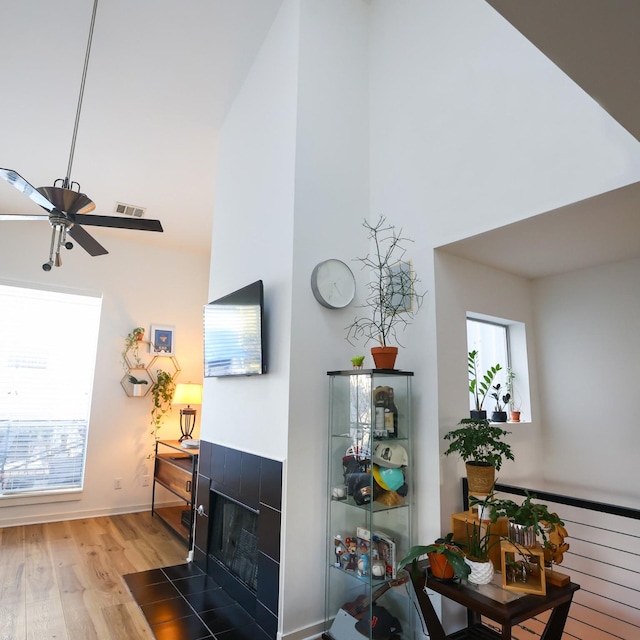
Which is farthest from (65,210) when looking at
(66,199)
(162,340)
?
(162,340)

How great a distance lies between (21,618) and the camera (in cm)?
267

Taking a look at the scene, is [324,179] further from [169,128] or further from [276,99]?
[169,128]

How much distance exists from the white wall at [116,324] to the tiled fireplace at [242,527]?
1.92 m

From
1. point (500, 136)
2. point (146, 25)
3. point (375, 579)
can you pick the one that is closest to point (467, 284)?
point (500, 136)

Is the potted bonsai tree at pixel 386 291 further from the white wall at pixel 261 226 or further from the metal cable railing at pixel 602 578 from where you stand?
the metal cable railing at pixel 602 578

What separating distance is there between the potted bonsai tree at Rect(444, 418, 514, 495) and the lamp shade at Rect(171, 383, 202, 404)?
11.4 ft

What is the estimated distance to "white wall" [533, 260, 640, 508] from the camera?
2994mm

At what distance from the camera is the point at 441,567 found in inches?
84.3

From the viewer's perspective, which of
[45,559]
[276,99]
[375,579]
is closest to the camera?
[375,579]

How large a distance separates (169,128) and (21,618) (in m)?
3.78

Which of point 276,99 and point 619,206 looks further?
point 276,99

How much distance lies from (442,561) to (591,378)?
1.89 metres

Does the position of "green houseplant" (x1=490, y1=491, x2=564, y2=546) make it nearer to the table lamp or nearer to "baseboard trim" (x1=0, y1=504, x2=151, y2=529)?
the table lamp

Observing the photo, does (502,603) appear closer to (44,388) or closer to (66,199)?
(66,199)
